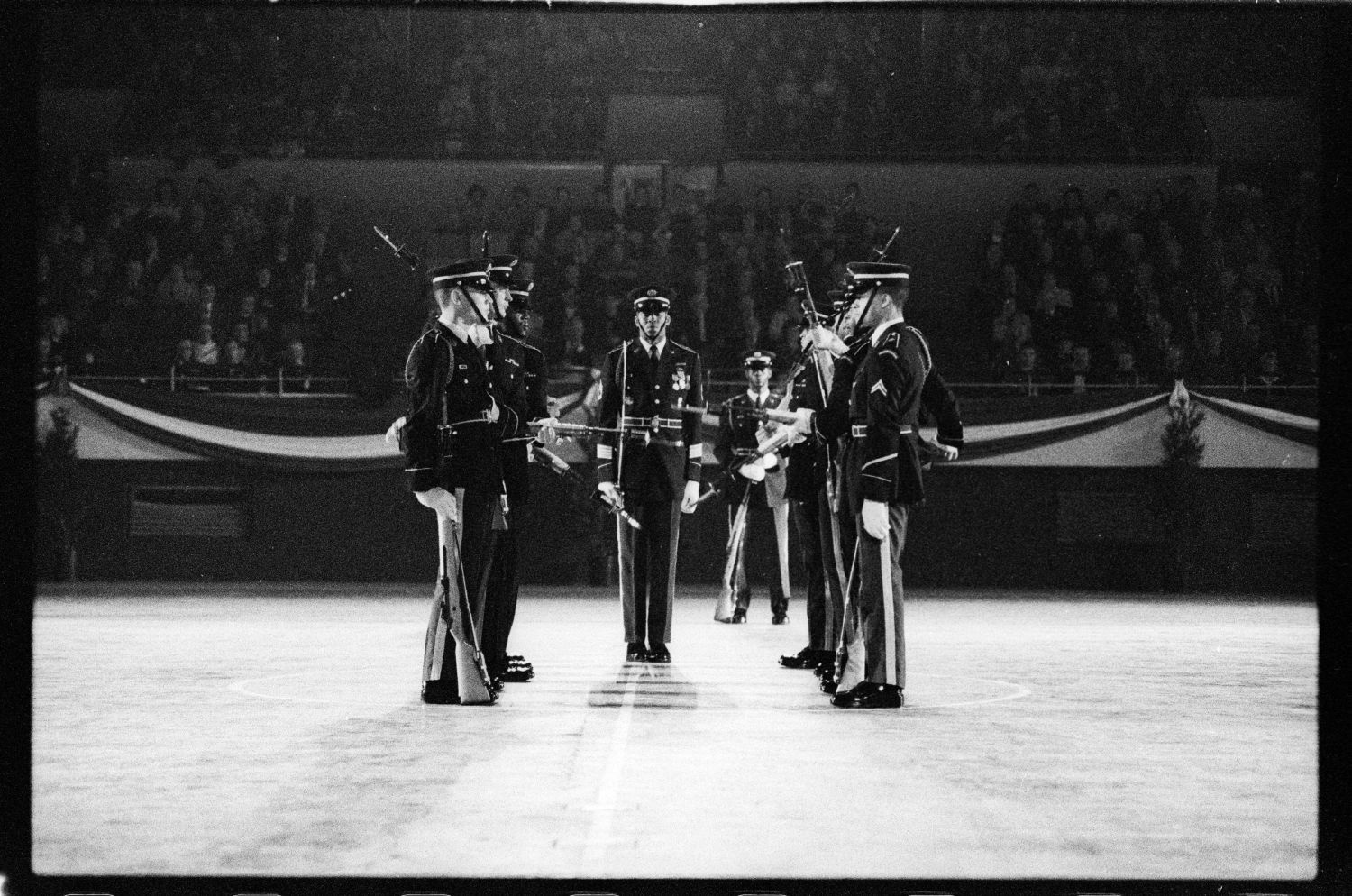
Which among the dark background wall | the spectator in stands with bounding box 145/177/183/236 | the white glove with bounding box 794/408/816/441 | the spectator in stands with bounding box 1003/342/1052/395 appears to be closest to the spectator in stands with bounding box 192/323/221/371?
the spectator in stands with bounding box 145/177/183/236

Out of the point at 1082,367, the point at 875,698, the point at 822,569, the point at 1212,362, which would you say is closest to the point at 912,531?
the point at 1082,367

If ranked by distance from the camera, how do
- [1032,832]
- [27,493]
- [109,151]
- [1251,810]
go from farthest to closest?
[109,151] < [1251,810] < [1032,832] < [27,493]

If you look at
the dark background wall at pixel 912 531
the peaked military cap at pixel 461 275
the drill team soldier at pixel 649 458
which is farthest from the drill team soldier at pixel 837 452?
the dark background wall at pixel 912 531

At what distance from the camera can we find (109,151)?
22.5m

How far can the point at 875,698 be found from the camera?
27.5 ft

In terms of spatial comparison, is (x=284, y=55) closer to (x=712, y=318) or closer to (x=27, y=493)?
(x=712, y=318)

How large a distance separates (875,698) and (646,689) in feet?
4.66

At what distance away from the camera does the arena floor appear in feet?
16.3

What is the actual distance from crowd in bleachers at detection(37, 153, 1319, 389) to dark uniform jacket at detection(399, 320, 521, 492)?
10.9 m

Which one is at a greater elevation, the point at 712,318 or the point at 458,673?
the point at 712,318

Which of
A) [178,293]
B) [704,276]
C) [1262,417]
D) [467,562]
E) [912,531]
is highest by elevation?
[704,276]

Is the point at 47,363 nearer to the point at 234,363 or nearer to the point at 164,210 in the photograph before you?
the point at 234,363

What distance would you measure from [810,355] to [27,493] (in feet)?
21.8

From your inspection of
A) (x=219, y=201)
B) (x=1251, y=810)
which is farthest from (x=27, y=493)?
(x=219, y=201)
